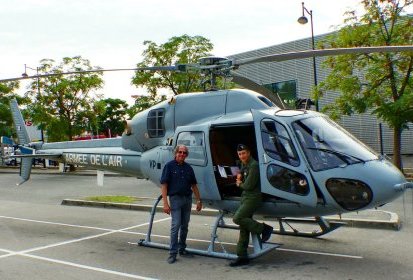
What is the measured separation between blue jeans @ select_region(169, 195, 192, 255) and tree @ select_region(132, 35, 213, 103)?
62.8ft

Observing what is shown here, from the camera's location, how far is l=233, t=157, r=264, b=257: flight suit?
671cm

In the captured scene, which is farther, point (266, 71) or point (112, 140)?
point (266, 71)

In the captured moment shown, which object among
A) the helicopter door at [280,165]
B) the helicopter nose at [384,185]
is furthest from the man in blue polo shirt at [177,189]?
the helicopter nose at [384,185]

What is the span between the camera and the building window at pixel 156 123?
342 inches

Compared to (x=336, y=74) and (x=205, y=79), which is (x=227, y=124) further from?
(x=336, y=74)

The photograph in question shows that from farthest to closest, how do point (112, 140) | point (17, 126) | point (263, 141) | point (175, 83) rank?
point (175, 83)
point (17, 126)
point (112, 140)
point (263, 141)

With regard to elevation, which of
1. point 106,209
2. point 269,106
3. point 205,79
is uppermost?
point 205,79

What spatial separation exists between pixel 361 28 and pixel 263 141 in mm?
12944

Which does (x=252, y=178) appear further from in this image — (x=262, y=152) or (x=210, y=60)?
(x=210, y=60)

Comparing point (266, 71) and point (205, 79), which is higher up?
point (266, 71)

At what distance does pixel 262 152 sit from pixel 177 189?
1511 mm

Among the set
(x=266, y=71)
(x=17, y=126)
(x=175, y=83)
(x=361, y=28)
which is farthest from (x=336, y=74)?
(x=266, y=71)

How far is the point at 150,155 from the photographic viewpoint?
343 inches

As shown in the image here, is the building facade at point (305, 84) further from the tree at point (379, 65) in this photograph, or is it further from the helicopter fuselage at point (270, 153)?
the helicopter fuselage at point (270, 153)
